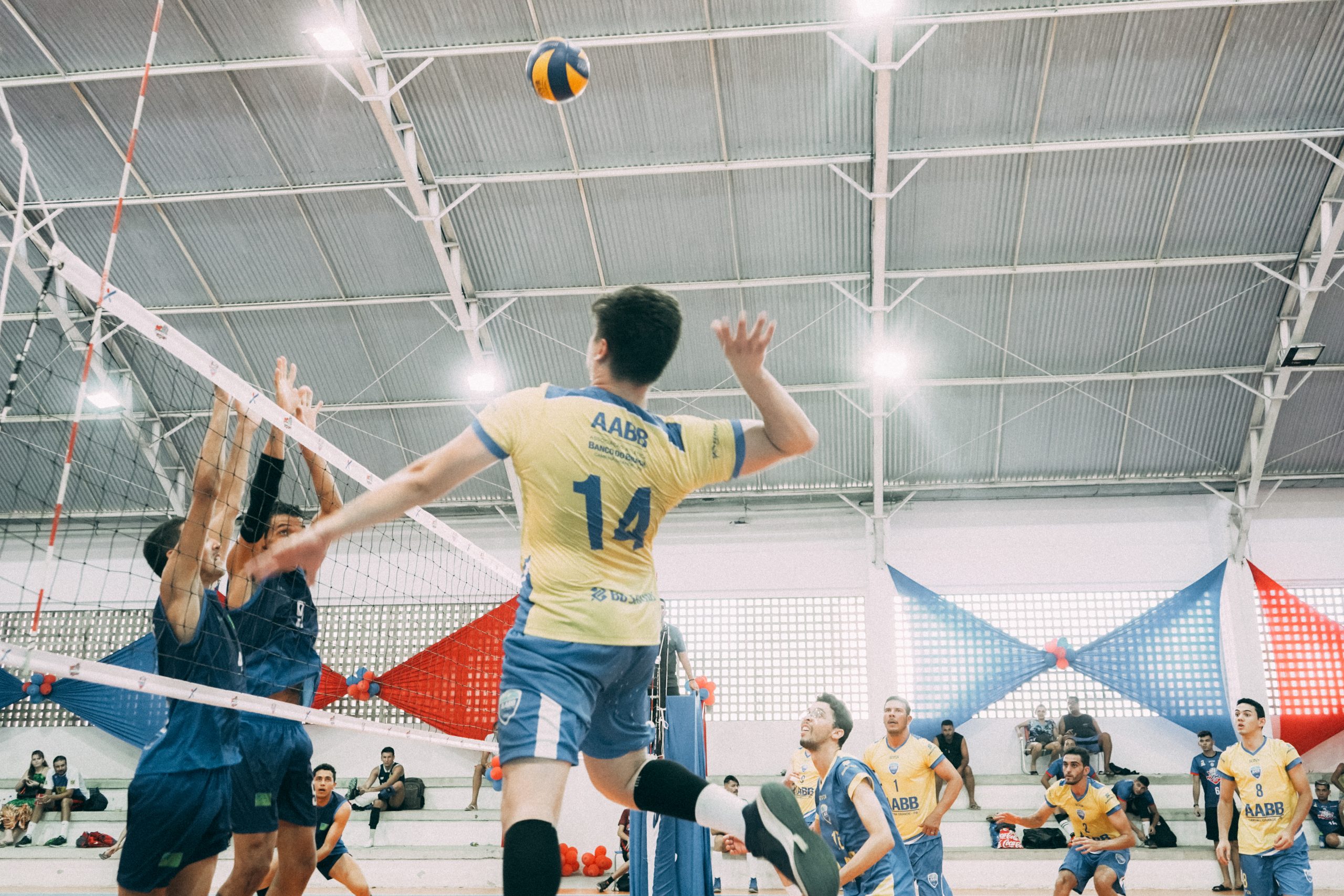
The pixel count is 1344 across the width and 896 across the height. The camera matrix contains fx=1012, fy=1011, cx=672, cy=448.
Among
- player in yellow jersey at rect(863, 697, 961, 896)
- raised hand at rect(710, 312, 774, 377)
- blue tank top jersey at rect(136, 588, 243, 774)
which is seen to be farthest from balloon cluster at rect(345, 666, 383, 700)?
raised hand at rect(710, 312, 774, 377)

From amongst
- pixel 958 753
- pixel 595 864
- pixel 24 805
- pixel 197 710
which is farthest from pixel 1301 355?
pixel 24 805

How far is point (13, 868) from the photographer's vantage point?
15656 mm

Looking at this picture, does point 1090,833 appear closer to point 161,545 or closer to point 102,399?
point 161,545

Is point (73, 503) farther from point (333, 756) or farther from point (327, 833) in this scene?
point (327, 833)

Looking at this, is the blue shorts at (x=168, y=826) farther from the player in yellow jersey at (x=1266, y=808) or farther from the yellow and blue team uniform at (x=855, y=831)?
the player in yellow jersey at (x=1266, y=808)

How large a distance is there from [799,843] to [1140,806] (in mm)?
15379

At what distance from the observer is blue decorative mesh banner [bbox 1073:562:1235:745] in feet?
55.6

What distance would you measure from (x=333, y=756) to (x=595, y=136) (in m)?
12.5

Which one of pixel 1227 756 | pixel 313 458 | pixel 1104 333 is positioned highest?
pixel 1104 333

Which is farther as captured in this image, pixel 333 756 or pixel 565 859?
pixel 333 756

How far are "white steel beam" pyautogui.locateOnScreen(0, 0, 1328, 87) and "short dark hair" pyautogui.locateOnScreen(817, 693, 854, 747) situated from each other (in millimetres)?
9612

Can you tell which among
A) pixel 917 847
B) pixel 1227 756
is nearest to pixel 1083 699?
pixel 1227 756

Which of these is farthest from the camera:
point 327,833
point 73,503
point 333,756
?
point 73,503

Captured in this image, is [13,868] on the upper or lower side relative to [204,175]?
lower
